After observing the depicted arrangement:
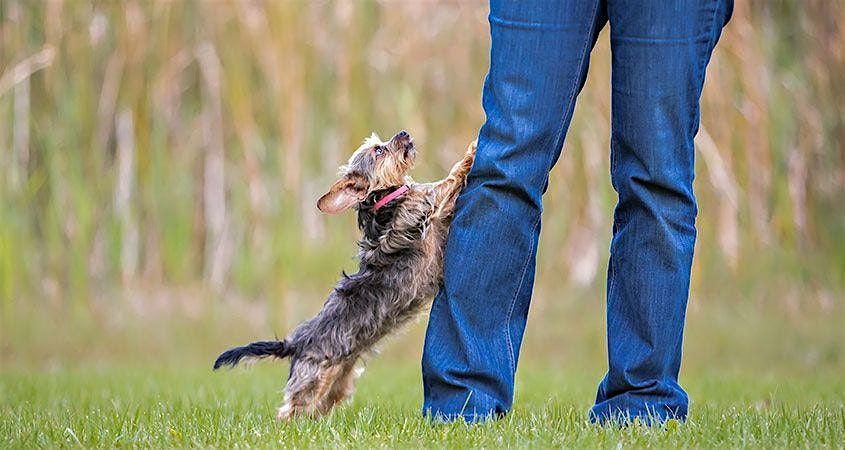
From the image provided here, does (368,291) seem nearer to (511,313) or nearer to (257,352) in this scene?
(257,352)

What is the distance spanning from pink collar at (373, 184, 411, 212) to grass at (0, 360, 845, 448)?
2.16 ft

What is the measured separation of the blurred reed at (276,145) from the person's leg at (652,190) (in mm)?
4190

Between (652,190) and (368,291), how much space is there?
1.04 m

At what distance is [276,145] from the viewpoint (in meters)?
7.91

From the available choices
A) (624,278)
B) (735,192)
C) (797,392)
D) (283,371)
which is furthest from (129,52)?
(624,278)

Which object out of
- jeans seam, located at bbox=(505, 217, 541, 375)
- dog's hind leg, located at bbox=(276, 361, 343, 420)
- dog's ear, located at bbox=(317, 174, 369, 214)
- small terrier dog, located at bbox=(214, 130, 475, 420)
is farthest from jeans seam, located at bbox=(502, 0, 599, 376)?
dog's ear, located at bbox=(317, 174, 369, 214)

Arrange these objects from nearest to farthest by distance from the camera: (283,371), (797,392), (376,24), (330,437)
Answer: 1. (330,437)
2. (797,392)
3. (283,371)
4. (376,24)

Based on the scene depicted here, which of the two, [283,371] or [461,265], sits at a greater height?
[461,265]

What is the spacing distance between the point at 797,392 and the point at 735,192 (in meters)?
2.74

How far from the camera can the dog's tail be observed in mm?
4020

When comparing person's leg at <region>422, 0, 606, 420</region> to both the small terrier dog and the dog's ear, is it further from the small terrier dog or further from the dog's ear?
the dog's ear

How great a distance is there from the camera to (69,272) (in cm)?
767

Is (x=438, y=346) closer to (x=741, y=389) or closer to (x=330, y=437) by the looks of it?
(x=330, y=437)

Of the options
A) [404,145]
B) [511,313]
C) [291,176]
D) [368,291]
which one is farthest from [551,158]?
[291,176]
